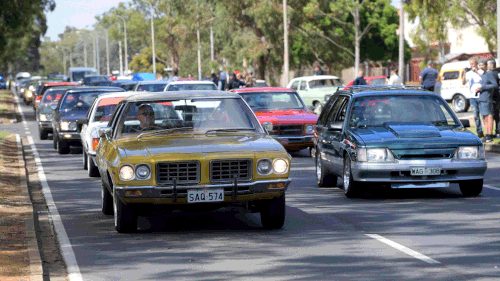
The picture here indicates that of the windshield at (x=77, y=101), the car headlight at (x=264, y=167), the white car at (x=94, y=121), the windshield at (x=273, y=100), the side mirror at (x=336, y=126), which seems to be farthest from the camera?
the windshield at (x=77, y=101)

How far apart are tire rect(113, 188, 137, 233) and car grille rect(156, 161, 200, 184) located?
0.58 meters

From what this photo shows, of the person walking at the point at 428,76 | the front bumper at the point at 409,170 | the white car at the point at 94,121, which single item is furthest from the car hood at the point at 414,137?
the person walking at the point at 428,76

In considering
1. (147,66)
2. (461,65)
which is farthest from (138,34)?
(461,65)

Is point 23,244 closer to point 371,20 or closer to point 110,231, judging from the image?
point 110,231

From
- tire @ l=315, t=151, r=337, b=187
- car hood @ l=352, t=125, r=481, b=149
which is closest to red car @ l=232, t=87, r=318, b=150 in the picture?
tire @ l=315, t=151, r=337, b=187

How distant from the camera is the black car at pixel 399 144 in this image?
11273mm

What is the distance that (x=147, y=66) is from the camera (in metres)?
122

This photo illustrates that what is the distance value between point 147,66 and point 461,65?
89154 millimetres

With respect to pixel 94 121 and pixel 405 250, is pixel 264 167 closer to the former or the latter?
pixel 405 250

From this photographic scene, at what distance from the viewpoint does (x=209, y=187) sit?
863cm

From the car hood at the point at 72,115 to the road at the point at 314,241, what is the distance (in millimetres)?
8195

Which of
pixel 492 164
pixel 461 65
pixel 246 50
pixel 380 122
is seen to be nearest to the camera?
pixel 380 122

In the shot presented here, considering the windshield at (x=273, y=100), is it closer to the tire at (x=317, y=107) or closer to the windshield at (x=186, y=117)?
the windshield at (x=186, y=117)

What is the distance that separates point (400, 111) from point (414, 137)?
980mm
